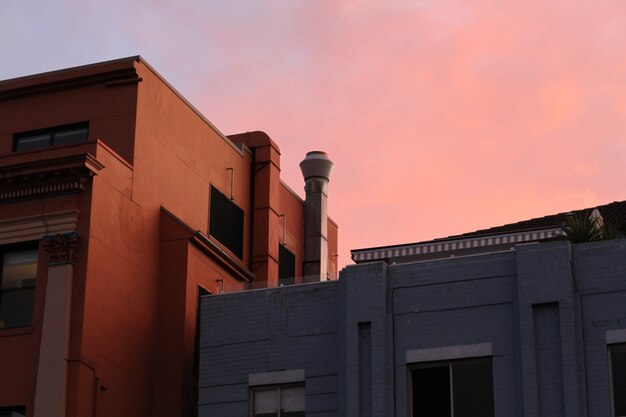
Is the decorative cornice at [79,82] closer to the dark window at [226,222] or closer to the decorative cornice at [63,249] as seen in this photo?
the dark window at [226,222]

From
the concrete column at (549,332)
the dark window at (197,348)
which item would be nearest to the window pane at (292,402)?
the dark window at (197,348)

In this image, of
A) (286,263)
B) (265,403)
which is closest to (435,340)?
(265,403)

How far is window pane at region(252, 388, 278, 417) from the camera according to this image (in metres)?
33.3

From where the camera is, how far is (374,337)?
105 feet

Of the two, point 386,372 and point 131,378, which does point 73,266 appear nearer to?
point 131,378

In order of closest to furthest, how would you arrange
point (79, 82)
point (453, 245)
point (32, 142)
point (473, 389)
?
point (473, 389) < point (453, 245) < point (79, 82) < point (32, 142)

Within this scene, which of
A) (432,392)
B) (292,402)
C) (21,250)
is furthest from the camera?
(21,250)

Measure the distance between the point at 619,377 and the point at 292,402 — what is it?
798cm

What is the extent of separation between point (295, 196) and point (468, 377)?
1718cm

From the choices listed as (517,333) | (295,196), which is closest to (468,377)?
(517,333)

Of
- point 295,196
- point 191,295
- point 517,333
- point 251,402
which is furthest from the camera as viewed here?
point 295,196

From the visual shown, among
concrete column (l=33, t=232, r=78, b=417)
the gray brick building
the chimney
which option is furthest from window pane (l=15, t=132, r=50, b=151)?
the chimney

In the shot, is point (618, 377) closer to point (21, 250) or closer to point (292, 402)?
point (292, 402)

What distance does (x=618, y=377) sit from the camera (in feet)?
98.3
